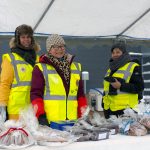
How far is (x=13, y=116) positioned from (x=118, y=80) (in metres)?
0.86

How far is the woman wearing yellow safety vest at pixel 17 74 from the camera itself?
2.40 metres

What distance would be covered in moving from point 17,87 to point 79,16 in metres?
1.25

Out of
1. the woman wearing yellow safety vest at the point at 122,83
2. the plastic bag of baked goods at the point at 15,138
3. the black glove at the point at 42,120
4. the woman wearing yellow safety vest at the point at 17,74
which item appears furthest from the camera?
the woman wearing yellow safety vest at the point at 122,83

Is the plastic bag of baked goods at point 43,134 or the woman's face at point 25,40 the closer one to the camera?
the plastic bag of baked goods at point 43,134

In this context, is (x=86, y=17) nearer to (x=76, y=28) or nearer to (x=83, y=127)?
(x=76, y=28)

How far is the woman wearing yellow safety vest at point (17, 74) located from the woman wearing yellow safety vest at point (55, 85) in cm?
42

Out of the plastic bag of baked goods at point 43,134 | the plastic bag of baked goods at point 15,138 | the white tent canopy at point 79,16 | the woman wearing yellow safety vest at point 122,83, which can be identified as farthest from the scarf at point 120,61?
the plastic bag of baked goods at point 15,138

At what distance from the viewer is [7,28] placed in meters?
3.44

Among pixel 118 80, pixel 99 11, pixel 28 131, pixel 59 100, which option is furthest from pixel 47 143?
pixel 99 11

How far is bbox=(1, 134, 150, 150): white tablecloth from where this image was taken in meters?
1.49

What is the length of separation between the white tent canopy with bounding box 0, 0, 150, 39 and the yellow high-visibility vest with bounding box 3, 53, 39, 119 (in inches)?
28.0

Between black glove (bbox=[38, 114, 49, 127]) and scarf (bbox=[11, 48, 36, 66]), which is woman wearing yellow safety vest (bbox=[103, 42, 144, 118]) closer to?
scarf (bbox=[11, 48, 36, 66])

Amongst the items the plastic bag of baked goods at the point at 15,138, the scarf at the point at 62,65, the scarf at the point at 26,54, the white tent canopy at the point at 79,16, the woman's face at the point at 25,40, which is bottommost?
the plastic bag of baked goods at the point at 15,138

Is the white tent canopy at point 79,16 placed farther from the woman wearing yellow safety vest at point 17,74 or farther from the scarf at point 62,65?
the scarf at point 62,65
